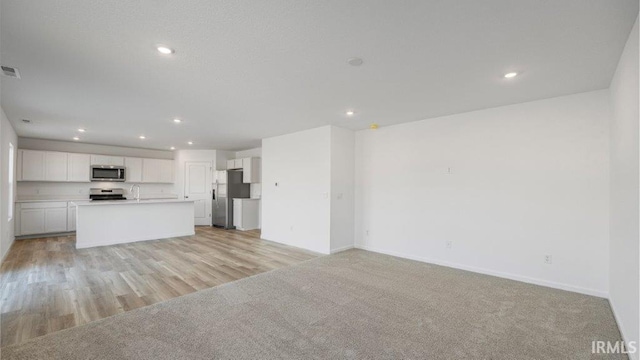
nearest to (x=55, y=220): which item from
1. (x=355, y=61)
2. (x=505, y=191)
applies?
(x=355, y=61)

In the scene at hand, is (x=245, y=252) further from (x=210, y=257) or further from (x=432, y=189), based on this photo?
(x=432, y=189)

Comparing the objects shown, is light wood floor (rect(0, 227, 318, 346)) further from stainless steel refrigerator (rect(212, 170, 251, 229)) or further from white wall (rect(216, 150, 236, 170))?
white wall (rect(216, 150, 236, 170))

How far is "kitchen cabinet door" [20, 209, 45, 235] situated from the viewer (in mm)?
6270

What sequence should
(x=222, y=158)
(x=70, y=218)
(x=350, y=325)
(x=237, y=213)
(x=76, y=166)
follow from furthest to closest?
(x=222, y=158) → (x=237, y=213) → (x=76, y=166) → (x=70, y=218) → (x=350, y=325)

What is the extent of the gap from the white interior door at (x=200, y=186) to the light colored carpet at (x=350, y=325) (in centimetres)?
571

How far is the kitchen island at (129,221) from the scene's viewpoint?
18.2 ft

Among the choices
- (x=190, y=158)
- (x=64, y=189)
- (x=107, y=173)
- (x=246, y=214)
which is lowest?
(x=246, y=214)

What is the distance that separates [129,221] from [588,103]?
835 centimetres

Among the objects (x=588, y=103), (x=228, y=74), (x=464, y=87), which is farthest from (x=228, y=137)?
(x=588, y=103)

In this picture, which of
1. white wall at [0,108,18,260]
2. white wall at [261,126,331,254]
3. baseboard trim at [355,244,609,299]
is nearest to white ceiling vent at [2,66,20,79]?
white wall at [0,108,18,260]

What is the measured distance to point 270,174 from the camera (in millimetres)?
6441

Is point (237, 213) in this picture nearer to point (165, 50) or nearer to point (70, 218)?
point (70, 218)

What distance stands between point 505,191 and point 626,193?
5.15 ft

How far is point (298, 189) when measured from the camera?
579 centimetres
